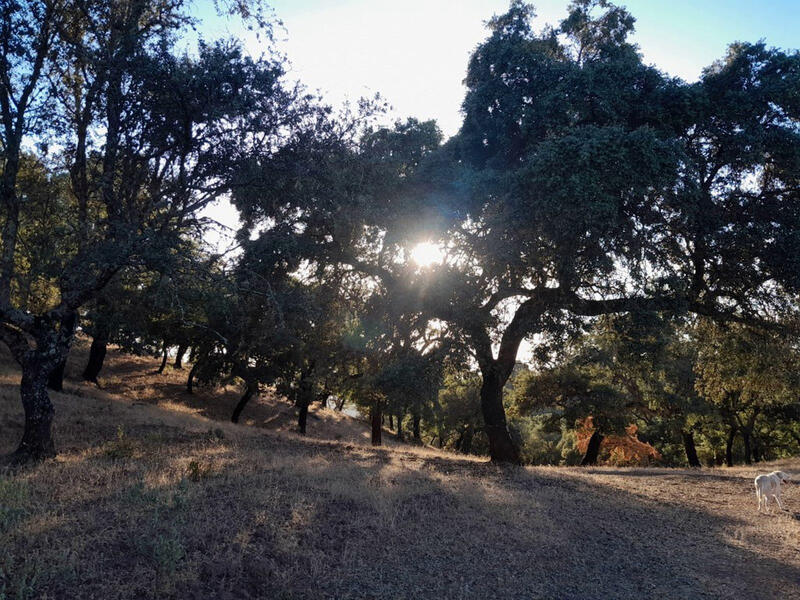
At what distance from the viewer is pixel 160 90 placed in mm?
11242

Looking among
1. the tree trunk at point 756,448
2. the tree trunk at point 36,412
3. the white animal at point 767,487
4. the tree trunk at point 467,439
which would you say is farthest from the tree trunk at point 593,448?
the tree trunk at point 36,412

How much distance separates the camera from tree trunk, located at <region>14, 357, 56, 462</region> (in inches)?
426

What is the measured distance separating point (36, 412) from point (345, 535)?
791 centimetres

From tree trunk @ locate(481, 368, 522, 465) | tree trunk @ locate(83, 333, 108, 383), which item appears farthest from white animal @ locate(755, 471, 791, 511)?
tree trunk @ locate(83, 333, 108, 383)

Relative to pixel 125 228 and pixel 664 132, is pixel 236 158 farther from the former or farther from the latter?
pixel 664 132

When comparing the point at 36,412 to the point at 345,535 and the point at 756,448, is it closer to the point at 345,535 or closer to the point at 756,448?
the point at 345,535

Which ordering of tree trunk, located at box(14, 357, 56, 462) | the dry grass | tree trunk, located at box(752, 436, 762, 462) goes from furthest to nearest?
tree trunk, located at box(752, 436, 762, 462)
tree trunk, located at box(14, 357, 56, 462)
the dry grass

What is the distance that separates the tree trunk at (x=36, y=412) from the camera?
35.5 ft

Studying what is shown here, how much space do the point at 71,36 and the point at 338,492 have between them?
12666mm

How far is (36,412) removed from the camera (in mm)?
10922

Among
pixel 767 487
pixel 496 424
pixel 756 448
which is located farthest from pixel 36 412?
pixel 756 448

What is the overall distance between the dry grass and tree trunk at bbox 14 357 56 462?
2.30 ft

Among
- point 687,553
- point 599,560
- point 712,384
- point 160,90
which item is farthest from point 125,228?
point 712,384

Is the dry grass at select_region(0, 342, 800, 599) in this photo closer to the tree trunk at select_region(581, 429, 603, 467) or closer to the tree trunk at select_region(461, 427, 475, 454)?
the tree trunk at select_region(581, 429, 603, 467)
